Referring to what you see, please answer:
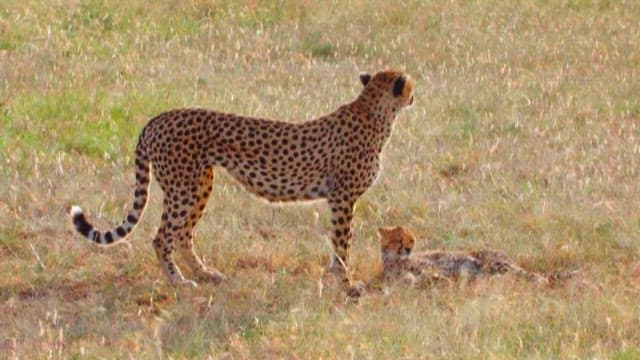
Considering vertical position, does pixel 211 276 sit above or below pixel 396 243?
below

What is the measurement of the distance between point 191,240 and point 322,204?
1.41 m

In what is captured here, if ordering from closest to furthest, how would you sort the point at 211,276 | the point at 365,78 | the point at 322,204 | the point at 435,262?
the point at 435,262 < the point at 211,276 < the point at 365,78 < the point at 322,204

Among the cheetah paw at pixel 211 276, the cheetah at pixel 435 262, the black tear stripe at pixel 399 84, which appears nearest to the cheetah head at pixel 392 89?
the black tear stripe at pixel 399 84

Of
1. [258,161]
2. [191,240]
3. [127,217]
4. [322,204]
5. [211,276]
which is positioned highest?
[258,161]

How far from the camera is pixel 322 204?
918cm

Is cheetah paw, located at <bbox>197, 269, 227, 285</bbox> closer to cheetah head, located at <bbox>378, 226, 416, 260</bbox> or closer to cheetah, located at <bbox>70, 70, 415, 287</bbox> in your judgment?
cheetah, located at <bbox>70, 70, 415, 287</bbox>

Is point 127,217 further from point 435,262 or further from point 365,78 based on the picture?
point 435,262

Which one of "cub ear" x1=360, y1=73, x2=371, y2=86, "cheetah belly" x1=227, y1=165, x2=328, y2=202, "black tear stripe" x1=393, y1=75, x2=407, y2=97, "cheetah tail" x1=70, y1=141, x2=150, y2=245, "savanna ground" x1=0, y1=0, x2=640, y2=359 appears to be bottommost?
"savanna ground" x1=0, y1=0, x2=640, y2=359

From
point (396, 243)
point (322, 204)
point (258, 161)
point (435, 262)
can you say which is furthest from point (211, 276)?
point (322, 204)

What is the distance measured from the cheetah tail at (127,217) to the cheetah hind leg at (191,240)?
0.86 feet

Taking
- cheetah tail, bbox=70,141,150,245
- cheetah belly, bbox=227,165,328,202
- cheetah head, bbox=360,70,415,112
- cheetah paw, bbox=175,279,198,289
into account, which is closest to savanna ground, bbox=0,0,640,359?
cheetah paw, bbox=175,279,198,289

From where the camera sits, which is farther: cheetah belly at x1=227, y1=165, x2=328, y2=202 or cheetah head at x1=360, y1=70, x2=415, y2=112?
cheetah head at x1=360, y1=70, x2=415, y2=112

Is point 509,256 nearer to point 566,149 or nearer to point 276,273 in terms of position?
point 276,273

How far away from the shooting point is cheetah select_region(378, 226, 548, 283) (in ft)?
25.0
